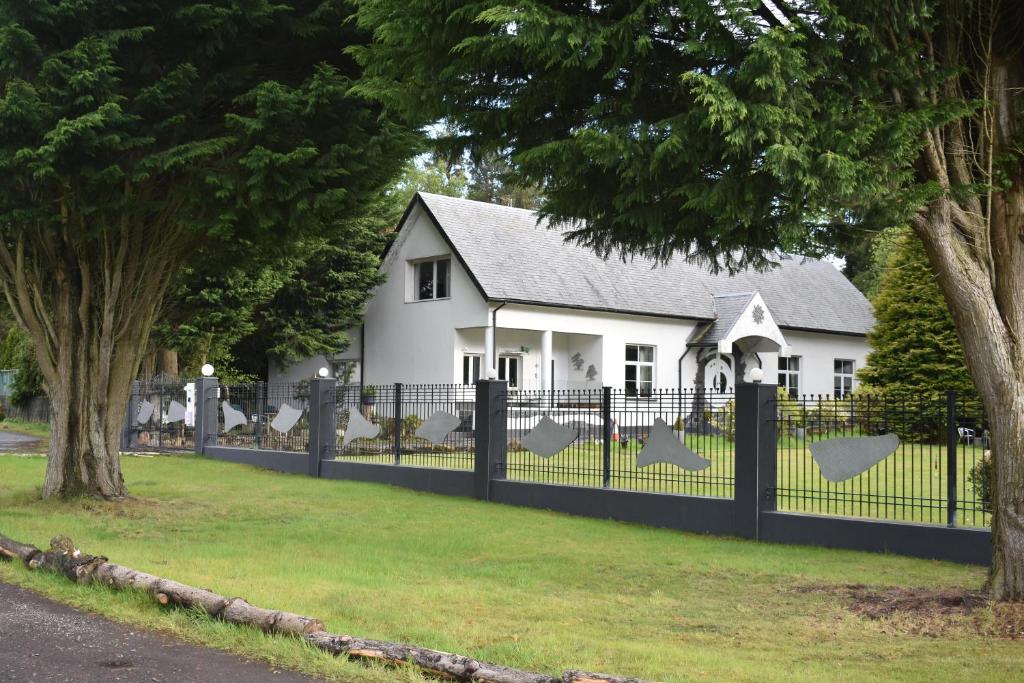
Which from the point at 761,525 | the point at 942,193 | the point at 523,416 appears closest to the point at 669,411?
the point at 761,525

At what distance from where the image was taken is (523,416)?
15758mm

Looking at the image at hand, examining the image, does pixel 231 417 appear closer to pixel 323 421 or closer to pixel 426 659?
pixel 323 421

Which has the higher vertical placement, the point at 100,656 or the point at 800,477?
the point at 800,477

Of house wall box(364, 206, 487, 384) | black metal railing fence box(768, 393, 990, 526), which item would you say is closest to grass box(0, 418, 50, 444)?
house wall box(364, 206, 487, 384)

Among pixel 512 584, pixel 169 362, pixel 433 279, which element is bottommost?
pixel 512 584

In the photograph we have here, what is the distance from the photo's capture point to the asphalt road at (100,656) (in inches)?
224

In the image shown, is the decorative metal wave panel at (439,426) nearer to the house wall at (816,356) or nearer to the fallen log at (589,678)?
the fallen log at (589,678)

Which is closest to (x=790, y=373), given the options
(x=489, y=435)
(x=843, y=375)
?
(x=843, y=375)

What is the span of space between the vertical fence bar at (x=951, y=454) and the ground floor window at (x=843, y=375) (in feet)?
87.7

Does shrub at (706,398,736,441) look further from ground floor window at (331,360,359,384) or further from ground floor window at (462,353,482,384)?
ground floor window at (331,360,359,384)

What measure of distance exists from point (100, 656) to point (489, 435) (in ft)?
31.6

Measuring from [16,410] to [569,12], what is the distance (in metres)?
35.6

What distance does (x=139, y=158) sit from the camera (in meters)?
12.1

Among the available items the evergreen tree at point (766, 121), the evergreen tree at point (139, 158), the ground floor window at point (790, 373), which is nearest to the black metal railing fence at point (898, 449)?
the evergreen tree at point (766, 121)
